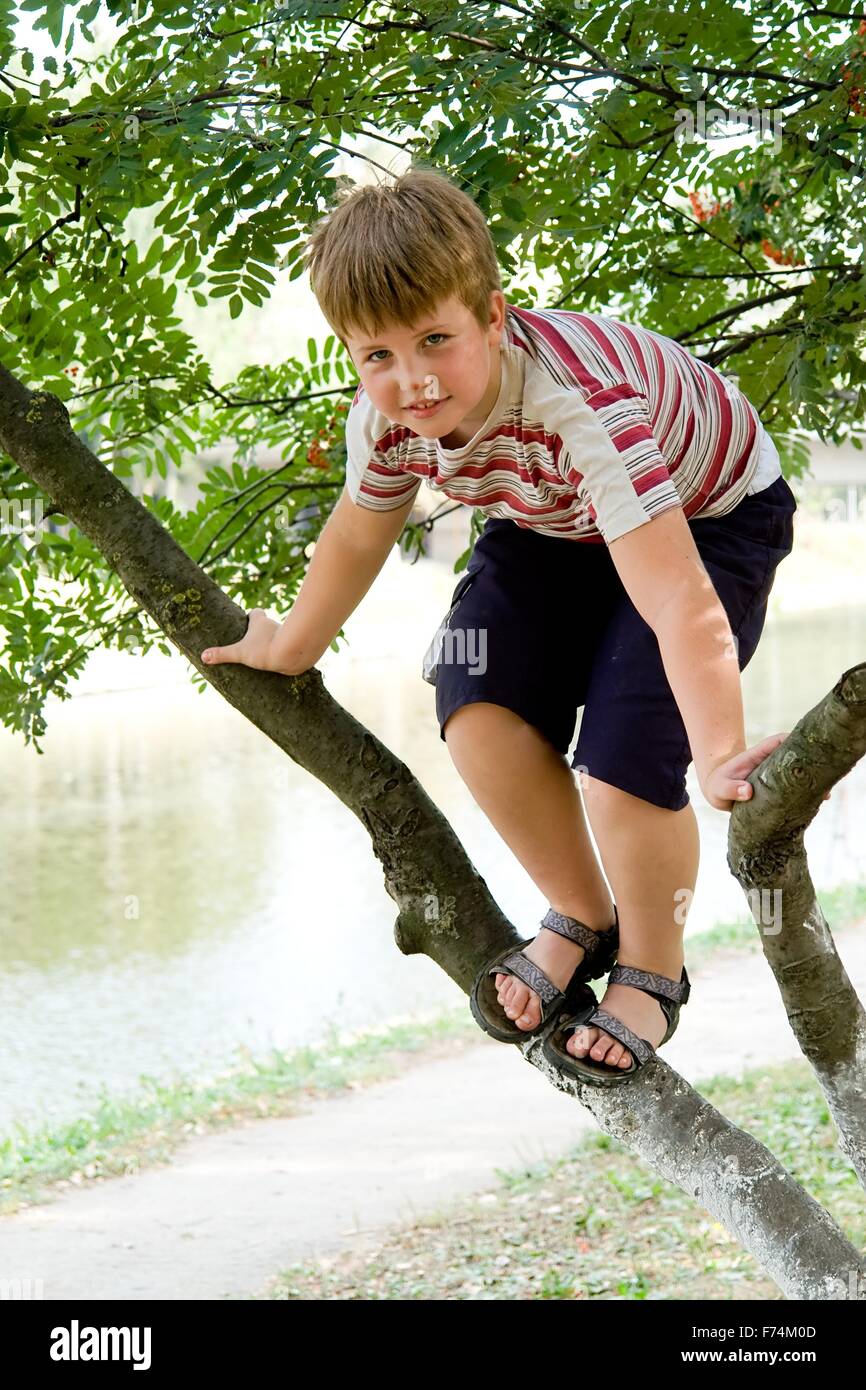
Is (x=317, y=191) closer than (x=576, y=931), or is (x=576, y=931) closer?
(x=576, y=931)

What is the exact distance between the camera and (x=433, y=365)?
2.05m

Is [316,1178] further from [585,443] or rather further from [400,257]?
[400,257]

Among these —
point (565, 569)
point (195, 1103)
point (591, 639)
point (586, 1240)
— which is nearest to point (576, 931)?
point (591, 639)

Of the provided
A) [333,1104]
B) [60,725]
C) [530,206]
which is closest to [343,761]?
[530,206]

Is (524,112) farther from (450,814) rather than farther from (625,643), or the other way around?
→ (450,814)

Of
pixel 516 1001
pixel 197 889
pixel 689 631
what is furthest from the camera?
pixel 197 889

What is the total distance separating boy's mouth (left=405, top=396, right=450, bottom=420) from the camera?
2.07 metres

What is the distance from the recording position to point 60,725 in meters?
19.1

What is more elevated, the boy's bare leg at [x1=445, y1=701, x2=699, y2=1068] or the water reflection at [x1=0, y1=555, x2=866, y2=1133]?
the water reflection at [x1=0, y1=555, x2=866, y2=1133]

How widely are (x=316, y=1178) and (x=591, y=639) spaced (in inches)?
202

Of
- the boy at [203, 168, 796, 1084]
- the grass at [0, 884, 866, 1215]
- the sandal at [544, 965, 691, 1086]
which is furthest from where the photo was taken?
the grass at [0, 884, 866, 1215]

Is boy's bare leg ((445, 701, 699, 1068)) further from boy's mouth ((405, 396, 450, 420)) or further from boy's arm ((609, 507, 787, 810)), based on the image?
boy's mouth ((405, 396, 450, 420))

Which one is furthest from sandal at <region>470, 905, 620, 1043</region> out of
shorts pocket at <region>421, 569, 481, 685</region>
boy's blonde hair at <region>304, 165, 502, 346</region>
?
boy's blonde hair at <region>304, 165, 502, 346</region>
